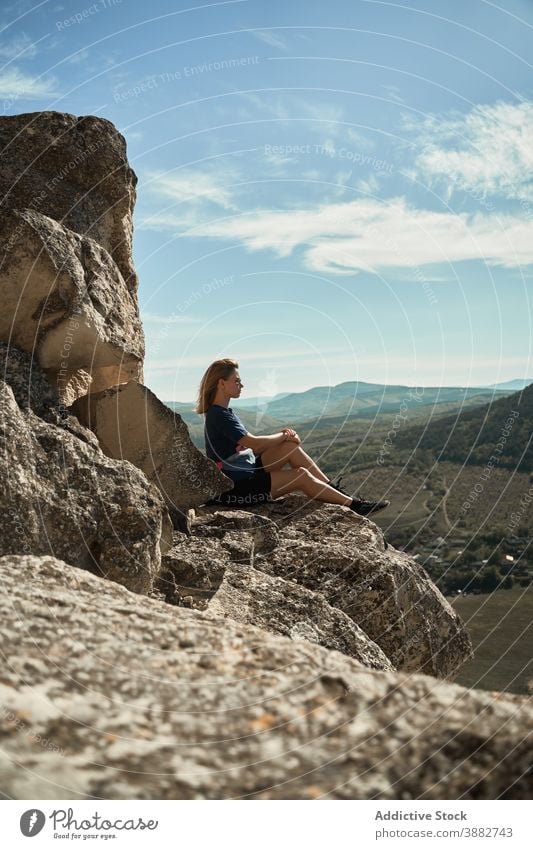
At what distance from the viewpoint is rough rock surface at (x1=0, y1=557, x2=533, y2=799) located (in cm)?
404

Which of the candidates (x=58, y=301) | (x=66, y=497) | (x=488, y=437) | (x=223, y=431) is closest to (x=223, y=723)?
(x=66, y=497)

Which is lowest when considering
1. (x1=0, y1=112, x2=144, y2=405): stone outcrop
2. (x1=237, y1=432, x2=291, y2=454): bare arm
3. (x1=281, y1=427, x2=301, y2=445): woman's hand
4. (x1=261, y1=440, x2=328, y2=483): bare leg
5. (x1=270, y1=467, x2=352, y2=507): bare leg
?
(x1=270, y1=467, x2=352, y2=507): bare leg

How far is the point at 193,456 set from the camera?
10.9 m

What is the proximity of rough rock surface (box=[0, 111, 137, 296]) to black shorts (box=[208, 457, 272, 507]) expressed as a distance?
11.9 feet

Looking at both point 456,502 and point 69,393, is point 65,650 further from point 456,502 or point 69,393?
point 456,502

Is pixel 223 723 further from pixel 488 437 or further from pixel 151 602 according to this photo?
pixel 488 437

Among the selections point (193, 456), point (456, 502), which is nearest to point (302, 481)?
point (193, 456)

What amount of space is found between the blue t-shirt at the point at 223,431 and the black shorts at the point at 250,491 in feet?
0.46

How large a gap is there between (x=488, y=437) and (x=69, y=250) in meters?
48.2

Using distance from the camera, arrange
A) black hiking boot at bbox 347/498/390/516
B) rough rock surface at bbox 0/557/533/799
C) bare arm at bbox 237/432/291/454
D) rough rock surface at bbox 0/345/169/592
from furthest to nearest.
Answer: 1. black hiking boot at bbox 347/498/390/516
2. bare arm at bbox 237/432/291/454
3. rough rock surface at bbox 0/345/169/592
4. rough rock surface at bbox 0/557/533/799

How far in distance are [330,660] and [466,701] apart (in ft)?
3.16

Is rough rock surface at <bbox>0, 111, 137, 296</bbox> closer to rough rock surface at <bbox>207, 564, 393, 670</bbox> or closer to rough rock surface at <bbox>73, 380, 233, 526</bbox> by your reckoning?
rough rock surface at <bbox>73, 380, 233, 526</bbox>

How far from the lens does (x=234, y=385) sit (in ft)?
41.1

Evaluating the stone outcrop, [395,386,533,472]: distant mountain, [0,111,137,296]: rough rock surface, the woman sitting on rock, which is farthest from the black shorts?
[395,386,533,472]: distant mountain
